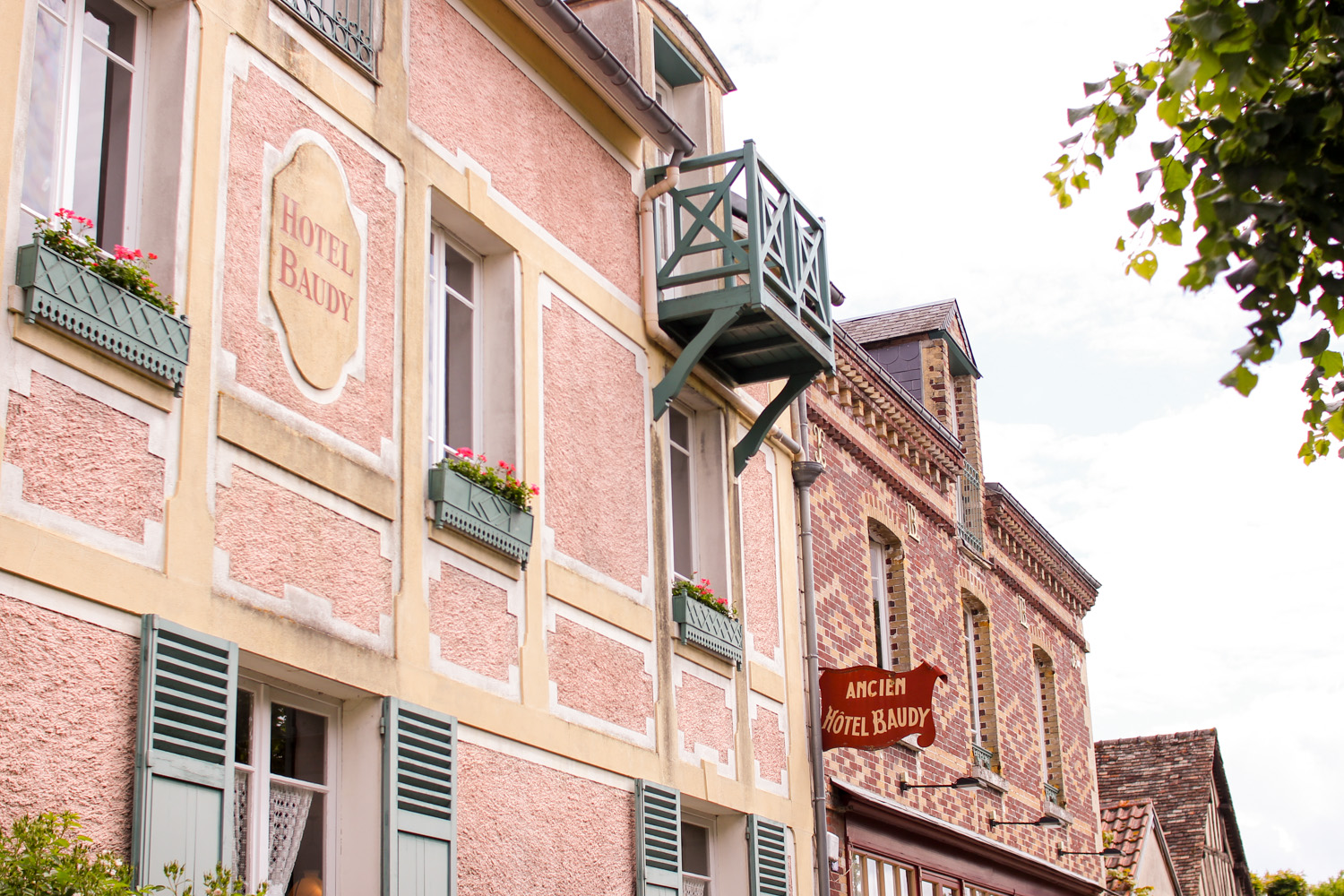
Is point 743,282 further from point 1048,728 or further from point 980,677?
point 1048,728

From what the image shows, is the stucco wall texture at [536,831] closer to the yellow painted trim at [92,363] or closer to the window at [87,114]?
the yellow painted trim at [92,363]

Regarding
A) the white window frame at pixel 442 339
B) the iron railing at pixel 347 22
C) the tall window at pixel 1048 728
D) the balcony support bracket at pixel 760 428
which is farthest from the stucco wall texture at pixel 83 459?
the tall window at pixel 1048 728

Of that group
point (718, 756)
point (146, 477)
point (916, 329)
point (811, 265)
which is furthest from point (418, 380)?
point (916, 329)

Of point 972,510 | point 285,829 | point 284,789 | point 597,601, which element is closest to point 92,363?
point 284,789

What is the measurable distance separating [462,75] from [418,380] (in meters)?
2.17

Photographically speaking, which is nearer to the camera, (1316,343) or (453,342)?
(1316,343)

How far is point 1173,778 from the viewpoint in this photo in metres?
35.5

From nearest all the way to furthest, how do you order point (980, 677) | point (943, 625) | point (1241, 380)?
point (1241, 380) → point (943, 625) → point (980, 677)

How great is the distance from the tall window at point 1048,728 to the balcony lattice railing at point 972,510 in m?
2.46

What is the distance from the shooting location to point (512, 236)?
419 inches

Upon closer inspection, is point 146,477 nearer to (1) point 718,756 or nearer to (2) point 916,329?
(1) point 718,756

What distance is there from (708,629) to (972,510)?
8475 mm

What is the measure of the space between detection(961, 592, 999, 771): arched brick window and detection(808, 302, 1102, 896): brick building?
0.02 metres

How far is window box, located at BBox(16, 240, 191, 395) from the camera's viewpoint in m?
6.79
